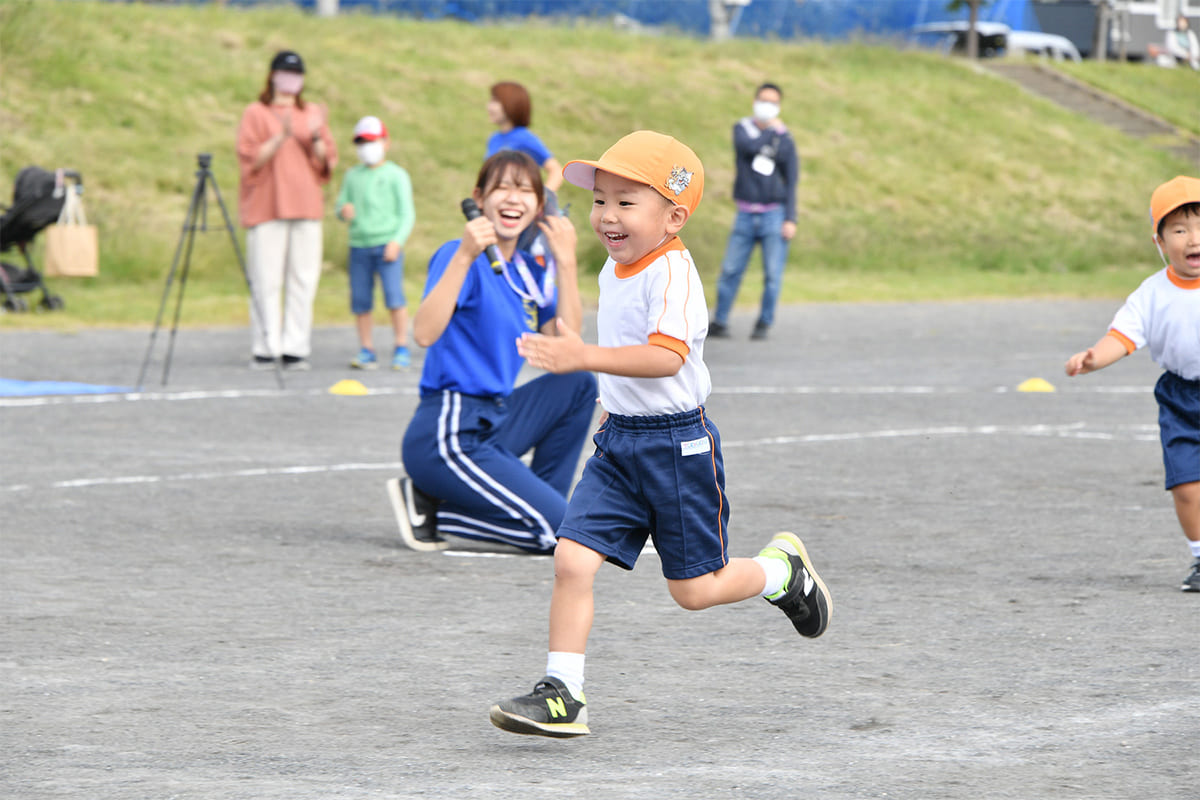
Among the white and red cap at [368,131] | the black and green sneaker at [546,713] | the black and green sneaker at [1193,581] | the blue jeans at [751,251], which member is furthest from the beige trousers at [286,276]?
the black and green sneaker at [546,713]

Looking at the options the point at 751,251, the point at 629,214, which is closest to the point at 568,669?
the point at 629,214

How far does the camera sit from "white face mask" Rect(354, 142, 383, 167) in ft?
45.4

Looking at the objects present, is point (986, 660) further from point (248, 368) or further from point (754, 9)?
point (754, 9)

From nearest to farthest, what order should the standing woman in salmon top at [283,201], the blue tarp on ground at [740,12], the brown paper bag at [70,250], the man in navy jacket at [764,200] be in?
1. the standing woman in salmon top at [283,201]
2. the brown paper bag at [70,250]
3. the man in navy jacket at [764,200]
4. the blue tarp on ground at [740,12]

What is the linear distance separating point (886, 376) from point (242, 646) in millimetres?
8809

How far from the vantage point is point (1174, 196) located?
6.19 metres

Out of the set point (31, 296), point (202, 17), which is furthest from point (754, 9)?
point (31, 296)

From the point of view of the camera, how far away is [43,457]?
9227 mm

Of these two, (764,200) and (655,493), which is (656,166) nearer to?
(655,493)

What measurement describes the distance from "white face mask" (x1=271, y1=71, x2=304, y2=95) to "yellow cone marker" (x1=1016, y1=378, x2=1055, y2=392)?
5625mm

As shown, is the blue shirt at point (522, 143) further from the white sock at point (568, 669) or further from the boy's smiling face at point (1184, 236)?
the white sock at point (568, 669)

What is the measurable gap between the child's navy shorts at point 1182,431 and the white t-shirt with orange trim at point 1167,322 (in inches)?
2.4

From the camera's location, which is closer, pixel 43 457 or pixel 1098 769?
pixel 1098 769

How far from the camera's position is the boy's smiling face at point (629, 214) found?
4602mm
